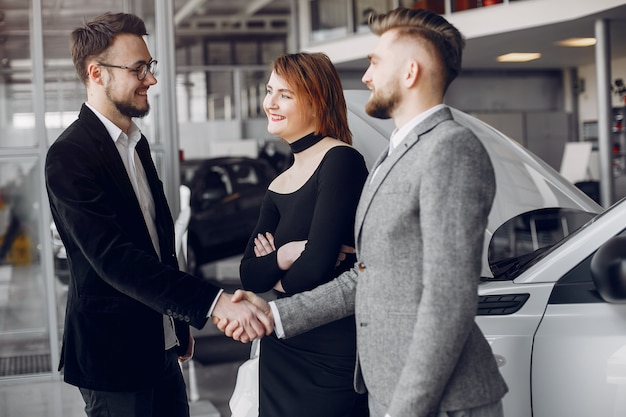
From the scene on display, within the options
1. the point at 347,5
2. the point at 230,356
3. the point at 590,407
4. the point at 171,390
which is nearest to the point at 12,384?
the point at 230,356

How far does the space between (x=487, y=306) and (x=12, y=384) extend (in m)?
4.76

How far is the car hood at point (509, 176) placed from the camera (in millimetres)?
2949

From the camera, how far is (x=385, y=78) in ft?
6.36

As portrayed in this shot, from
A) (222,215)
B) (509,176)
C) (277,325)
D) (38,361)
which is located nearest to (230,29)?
(222,215)

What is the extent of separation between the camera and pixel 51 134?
6.24m

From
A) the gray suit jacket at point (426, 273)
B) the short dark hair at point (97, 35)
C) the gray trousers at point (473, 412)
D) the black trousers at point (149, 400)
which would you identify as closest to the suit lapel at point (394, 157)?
the gray suit jacket at point (426, 273)

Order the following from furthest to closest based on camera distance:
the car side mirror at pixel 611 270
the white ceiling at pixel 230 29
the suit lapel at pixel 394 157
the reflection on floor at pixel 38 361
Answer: the white ceiling at pixel 230 29
the reflection on floor at pixel 38 361
the car side mirror at pixel 611 270
the suit lapel at pixel 394 157

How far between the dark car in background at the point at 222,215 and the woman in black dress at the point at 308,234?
336 inches

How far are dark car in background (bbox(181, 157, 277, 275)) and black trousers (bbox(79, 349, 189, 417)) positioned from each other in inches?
328

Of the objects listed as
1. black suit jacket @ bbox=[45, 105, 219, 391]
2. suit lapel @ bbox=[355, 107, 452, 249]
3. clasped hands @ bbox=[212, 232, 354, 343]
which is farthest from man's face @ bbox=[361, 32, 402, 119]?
black suit jacket @ bbox=[45, 105, 219, 391]

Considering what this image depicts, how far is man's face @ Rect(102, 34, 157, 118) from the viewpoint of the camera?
2.66m

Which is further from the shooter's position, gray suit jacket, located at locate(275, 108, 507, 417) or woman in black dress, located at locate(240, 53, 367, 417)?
woman in black dress, located at locate(240, 53, 367, 417)

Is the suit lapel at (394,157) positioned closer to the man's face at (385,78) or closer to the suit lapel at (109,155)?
the man's face at (385,78)

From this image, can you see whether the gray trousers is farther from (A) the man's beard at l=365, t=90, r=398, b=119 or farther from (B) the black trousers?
(B) the black trousers
